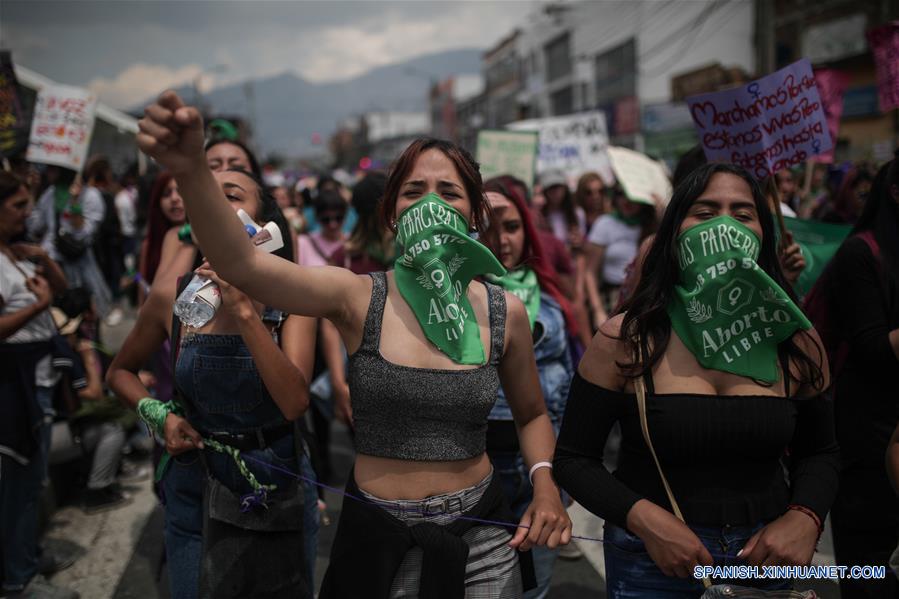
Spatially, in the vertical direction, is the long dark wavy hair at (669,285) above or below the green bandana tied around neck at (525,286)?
above

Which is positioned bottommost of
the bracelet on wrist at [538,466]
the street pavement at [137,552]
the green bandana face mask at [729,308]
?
the street pavement at [137,552]

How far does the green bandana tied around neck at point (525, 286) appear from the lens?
10.9ft

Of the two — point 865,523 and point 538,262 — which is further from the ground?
point 538,262

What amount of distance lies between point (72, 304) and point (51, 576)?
1.53 meters

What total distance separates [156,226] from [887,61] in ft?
14.8

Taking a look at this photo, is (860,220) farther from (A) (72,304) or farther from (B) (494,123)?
(B) (494,123)

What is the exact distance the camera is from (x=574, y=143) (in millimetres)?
11453

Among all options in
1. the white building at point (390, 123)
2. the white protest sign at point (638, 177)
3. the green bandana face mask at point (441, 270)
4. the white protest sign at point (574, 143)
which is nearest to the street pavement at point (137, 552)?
the green bandana face mask at point (441, 270)

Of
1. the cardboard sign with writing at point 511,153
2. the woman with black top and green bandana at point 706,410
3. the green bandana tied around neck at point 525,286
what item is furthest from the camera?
the cardboard sign with writing at point 511,153

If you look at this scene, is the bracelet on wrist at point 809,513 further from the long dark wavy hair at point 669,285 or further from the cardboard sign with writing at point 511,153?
the cardboard sign with writing at point 511,153

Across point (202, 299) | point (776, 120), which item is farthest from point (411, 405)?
point (776, 120)

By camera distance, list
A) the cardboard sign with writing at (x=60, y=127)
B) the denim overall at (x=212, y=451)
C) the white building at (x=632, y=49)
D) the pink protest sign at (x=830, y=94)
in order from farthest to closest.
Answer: the white building at (x=632, y=49) < the cardboard sign with writing at (x=60, y=127) < the pink protest sign at (x=830, y=94) < the denim overall at (x=212, y=451)

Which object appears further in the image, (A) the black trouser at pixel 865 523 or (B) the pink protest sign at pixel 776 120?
(B) the pink protest sign at pixel 776 120

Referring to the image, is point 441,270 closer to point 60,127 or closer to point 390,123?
point 60,127
